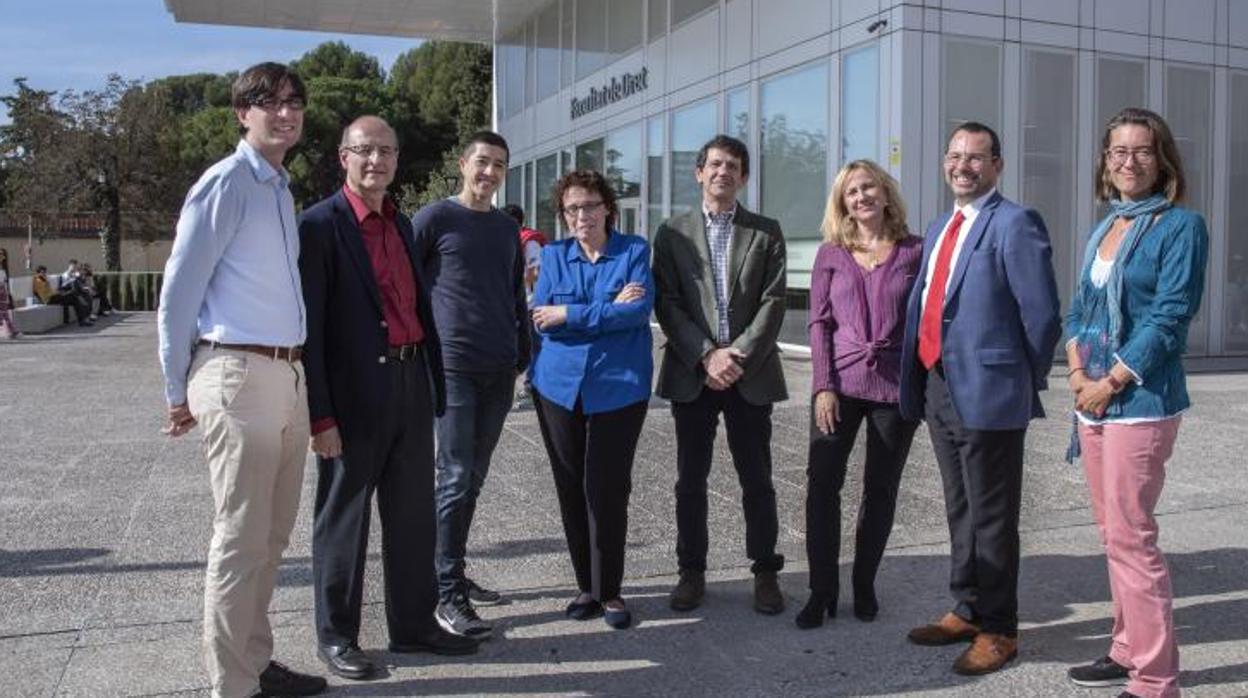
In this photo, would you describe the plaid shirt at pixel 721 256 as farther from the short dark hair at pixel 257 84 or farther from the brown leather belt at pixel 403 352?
the short dark hair at pixel 257 84

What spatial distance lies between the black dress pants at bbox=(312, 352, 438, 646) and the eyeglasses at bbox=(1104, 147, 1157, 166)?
249cm

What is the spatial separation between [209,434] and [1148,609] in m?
2.97

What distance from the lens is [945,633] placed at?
13.6 feet

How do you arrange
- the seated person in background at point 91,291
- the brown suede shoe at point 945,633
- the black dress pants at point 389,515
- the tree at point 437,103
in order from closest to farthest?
the black dress pants at point 389,515
the brown suede shoe at point 945,633
the seated person in background at point 91,291
the tree at point 437,103

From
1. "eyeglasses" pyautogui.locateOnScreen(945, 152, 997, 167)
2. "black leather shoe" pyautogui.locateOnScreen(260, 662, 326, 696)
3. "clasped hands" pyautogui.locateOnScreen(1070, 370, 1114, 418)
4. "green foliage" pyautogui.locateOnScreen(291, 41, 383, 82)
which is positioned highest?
"green foliage" pyautogui.locateOnScreen(291, 41, 383, 82)

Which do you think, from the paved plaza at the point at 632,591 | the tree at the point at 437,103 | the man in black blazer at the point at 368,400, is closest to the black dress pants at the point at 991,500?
the paved plaza at the point at 632,591

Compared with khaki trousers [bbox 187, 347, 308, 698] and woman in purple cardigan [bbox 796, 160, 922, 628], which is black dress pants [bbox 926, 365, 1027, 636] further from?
khaki trousers [bbox 187, 347, 308, 698]

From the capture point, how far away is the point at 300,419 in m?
3.58

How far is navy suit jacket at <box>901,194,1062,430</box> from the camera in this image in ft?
12.6

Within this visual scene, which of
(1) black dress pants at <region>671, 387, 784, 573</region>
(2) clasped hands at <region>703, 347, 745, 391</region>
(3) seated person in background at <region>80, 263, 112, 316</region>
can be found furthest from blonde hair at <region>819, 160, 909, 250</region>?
(3) seated person in background at <region>80, 263, 112, 316</region>

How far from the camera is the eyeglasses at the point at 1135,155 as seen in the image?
11.8 ft

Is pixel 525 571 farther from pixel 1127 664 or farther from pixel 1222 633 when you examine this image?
pixel 1222 633

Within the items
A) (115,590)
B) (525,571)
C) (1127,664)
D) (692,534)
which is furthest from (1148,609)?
(115,590)

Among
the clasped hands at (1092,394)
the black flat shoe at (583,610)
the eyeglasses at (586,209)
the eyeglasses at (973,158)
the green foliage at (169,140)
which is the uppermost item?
the green foliage at (169,140)
